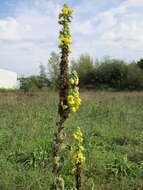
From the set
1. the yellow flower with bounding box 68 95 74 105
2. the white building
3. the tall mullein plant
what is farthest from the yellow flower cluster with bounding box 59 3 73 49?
the white building

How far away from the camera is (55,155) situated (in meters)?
1.65

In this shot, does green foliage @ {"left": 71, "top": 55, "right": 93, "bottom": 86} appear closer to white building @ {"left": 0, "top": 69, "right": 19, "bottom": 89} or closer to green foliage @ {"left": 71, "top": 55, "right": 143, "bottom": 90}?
green foliage @ {"left": 71, "top": 55, "right": 143, "bottom": 90}

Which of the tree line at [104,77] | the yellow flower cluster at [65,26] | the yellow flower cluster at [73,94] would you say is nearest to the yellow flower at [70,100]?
the yellow flower cluster at [73,94]

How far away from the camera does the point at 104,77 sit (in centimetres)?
2655

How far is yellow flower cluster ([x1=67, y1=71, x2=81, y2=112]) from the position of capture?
1577mm

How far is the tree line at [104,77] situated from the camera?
941 inches

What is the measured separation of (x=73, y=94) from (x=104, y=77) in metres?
25.4

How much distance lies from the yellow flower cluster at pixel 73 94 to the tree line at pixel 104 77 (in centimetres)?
2120

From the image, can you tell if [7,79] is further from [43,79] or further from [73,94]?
[73,94]

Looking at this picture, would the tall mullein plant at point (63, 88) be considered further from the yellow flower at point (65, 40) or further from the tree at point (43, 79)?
the tree at point (43, 79)

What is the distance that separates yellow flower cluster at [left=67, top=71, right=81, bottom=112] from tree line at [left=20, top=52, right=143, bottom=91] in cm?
2120

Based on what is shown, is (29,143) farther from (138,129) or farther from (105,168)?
(138,129)

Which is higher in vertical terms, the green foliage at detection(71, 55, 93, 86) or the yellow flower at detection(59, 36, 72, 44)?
the green foliage at detection(71, 55, 93, 86)

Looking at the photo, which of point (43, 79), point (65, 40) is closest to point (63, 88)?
point (65, 40)
